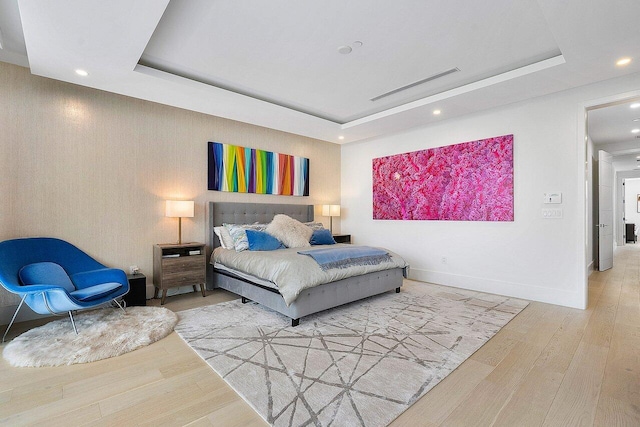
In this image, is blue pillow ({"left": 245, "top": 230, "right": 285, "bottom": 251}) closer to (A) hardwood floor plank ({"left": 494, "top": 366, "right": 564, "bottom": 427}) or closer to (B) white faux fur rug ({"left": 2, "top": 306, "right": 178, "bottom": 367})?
(B) white faux fur rug ({"left": 2, "top": 306, "right": 178, "bottom": 367})

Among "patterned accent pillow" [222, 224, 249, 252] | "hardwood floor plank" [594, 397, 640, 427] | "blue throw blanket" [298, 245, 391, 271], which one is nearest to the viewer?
"hardwood floor plank" [594, 397, 640, 427]

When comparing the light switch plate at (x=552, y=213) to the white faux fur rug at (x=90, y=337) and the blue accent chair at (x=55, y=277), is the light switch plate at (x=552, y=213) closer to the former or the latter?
the white faux fur rug at (x=90, y=337)

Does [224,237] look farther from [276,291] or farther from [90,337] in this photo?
[90,337]

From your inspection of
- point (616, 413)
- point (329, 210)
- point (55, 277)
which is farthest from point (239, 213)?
point (616, 413)

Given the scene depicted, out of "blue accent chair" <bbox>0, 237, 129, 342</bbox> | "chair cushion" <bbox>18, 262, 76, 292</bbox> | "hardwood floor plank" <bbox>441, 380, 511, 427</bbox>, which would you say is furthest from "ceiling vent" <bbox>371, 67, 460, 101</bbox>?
"chair cushion" <bbox>18, 262, 76, 292</bbox>

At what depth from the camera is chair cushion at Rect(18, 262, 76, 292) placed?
2.96 metres

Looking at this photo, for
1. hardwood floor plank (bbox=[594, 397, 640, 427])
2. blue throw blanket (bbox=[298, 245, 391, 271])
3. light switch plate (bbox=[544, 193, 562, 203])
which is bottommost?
hardwood floor plank (bbox=[594, 397, 640, 427])

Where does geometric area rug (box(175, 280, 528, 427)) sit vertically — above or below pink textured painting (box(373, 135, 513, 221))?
below

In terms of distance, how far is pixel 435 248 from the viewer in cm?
509

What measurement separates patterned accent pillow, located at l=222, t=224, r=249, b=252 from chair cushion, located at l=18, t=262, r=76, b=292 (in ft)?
5.96

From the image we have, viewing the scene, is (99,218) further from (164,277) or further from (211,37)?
(211,37)

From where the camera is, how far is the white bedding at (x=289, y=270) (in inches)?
123

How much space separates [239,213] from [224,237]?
1.95 feet

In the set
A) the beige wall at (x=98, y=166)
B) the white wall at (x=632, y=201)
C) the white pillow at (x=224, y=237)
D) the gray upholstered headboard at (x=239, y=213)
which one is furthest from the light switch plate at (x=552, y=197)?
the white wall at (x=632, y=201)
